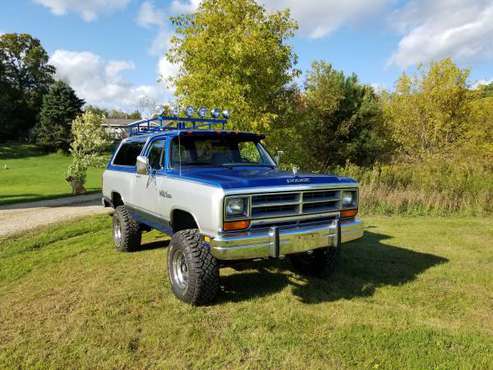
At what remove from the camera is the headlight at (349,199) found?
5.02 m

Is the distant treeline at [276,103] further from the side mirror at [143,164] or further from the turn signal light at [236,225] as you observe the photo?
the turn signal light at [236,225]

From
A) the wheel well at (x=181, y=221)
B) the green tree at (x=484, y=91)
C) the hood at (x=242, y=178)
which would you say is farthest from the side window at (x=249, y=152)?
the green tree at (x=484, y=91)

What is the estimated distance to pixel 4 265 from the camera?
6574 millimetres

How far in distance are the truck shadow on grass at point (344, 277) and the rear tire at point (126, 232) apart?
6.92 feet

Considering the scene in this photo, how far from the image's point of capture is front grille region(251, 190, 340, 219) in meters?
4.25

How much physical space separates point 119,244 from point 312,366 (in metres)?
4.75

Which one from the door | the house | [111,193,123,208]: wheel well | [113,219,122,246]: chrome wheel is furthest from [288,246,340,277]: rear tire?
the house

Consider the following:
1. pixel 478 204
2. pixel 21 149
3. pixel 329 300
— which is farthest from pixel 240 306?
pixel 21 149

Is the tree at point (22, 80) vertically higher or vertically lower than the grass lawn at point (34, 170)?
higher

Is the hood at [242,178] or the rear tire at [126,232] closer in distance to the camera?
the hood at [242,178]

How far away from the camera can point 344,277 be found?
561cm

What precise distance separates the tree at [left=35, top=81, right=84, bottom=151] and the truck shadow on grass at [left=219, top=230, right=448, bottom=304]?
43.4 m

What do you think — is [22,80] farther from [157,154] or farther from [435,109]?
[157,154]

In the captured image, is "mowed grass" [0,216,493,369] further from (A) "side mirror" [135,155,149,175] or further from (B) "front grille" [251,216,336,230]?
(A) "side mirror" [135,155,149,175]
